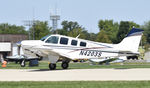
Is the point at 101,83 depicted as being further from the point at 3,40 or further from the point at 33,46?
the point at 3,40

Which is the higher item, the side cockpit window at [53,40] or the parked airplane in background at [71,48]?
the side cockpit window at [53,40]

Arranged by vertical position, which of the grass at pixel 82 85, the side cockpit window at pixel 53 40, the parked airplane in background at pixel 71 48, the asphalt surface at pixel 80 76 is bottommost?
the asphalt surface at pixel 80 76

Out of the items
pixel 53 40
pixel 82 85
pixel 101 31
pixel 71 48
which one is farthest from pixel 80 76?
pixel 101 31

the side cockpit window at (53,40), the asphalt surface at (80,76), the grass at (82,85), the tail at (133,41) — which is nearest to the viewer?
the grass at (82,85)

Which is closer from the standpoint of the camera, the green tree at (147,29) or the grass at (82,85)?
the grass at (82,85)

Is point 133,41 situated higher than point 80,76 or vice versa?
point 133,41

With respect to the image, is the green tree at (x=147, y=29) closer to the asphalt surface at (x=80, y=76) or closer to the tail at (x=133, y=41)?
the tail at (x=133, y=41)

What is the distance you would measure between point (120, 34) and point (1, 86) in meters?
94.5

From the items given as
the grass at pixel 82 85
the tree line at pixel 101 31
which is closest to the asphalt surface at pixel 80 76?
the grass at pixel 82 85

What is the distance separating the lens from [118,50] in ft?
77.3

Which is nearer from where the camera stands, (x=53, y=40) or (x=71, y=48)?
(x=53, y=40)

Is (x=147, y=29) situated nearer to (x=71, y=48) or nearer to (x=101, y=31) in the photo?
(x=101, y=31)

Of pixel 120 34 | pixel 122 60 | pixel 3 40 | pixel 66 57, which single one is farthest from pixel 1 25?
pixel 66 57

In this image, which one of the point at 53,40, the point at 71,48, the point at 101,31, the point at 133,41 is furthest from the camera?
the point at 101,31
